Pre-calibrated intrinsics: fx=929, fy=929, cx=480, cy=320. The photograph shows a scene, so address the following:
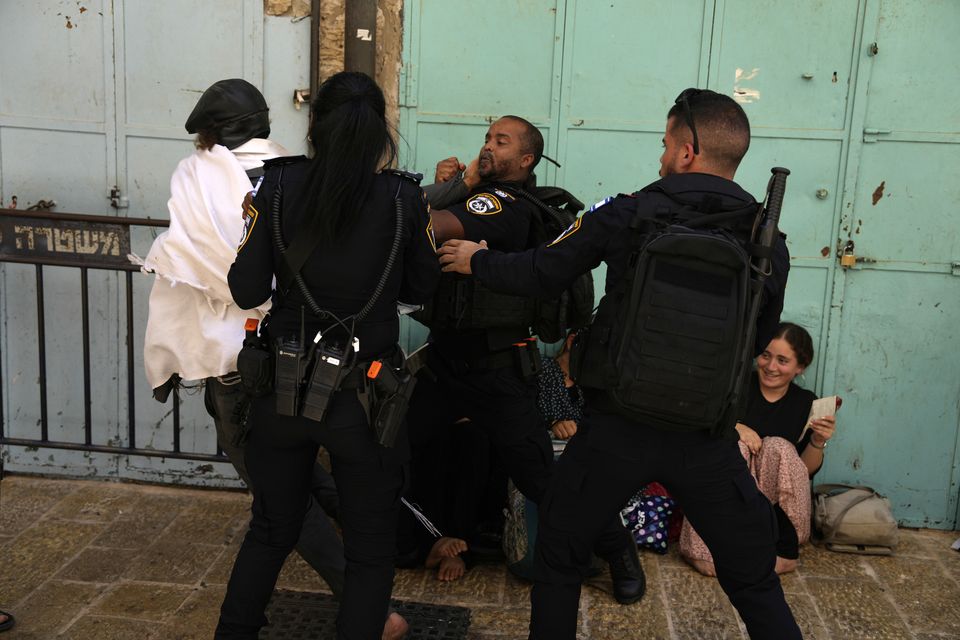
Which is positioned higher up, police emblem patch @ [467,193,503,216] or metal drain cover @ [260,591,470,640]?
police emblem patch @ [467,193,503,216]

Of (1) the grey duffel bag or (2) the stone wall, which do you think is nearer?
(1) the grey duffel bag

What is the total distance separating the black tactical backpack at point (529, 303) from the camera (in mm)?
3605

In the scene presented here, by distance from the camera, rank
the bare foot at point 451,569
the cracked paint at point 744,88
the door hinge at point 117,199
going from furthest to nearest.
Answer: the door hinge at point 117,199, the cracked paint at point 744,88, the bare foot at point 451,569

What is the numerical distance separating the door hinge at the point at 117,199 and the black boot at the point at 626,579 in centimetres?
295

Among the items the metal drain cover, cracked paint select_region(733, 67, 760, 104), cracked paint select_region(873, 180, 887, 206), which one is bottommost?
the metal drain cover

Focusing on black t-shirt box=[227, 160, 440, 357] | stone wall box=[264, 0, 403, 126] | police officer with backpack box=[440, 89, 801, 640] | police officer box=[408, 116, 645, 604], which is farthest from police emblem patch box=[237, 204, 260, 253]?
stone wall box=[264, 0, 403, 126]

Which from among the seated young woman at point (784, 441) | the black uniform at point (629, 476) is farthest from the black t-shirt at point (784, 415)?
the black uniform at point (629, 476)

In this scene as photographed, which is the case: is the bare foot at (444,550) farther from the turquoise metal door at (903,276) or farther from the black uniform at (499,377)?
the turquoise metal door at (903,276)

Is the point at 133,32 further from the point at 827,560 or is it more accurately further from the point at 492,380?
the point at 827,560

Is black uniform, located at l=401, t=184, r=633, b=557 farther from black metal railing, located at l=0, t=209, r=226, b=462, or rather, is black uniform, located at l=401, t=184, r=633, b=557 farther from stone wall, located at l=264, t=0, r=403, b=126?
black metal railing, located at l=0, t=209, r=226, b=462

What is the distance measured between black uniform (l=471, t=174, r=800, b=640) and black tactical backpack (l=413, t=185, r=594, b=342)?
647mm

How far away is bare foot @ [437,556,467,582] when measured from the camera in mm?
4054

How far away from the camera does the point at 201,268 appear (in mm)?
3104

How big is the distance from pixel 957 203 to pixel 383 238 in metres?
3.02
